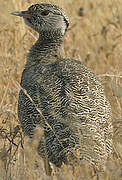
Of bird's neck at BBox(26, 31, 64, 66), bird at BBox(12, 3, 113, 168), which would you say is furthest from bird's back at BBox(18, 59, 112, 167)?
bird's neck at BBox(26, 31, 64, 66)

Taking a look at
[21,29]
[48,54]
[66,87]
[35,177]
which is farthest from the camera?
[21,29]

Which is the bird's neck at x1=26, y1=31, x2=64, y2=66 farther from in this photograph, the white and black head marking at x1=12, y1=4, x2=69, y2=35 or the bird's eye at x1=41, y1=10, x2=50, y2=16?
the bird's eye at x1=41, y1=10, x2=50, y2=16

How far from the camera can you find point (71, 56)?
7387mm

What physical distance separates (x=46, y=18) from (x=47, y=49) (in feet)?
1.06

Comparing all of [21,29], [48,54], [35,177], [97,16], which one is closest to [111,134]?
[35,177]

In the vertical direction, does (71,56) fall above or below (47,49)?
below

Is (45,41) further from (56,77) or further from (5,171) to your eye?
(5,171)

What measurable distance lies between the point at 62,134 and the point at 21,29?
2964 mm

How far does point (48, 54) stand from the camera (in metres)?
5.68

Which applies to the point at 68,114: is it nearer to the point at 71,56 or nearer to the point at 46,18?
the point at 46,18

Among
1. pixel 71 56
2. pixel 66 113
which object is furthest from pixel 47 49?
pixel 71 56

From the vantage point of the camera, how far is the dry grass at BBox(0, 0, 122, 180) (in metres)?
4.37

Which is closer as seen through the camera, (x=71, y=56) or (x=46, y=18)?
(x=46, y=18)

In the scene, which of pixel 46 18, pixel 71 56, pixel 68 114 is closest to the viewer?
pixel 68 114
